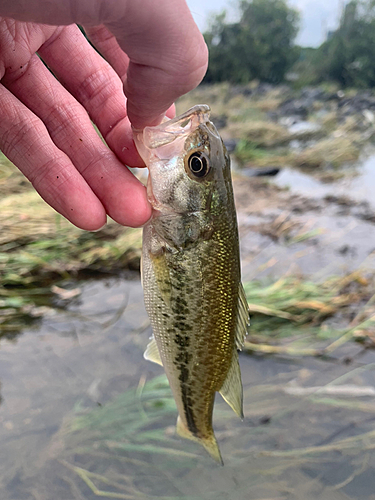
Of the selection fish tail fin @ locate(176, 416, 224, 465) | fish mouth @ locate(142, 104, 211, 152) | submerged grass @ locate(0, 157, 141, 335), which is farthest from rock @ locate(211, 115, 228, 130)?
fish tail fin @ locate(176, 416, 224, 465)

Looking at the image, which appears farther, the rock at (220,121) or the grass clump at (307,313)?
the rock at (220,121)

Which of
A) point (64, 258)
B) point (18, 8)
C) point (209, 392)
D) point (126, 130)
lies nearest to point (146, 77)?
point (18, 8)

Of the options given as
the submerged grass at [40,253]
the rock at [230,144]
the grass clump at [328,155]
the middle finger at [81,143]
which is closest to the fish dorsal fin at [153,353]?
the middle finger at [81,143]

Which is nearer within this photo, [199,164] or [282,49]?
[199,164]

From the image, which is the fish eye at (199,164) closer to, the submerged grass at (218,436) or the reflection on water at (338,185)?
the submerged grass at (218,436)

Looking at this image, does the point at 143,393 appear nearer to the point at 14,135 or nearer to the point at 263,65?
the point at 14,135

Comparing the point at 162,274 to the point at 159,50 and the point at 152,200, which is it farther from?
the point at 159,50

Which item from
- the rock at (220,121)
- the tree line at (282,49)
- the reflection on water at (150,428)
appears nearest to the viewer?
the reflection on water at (150,428)

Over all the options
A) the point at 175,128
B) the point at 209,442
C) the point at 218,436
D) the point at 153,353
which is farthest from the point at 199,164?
the point at 218,436
